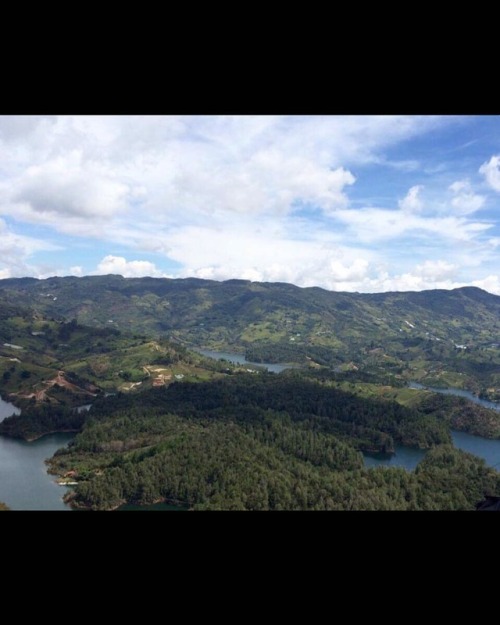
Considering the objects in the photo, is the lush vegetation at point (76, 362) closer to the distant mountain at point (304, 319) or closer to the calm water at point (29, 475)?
the calm water at point (29, 475)

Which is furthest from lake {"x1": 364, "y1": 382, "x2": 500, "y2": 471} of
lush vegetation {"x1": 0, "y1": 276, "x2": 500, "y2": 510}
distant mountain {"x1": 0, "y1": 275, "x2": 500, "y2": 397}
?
distant mountain {"x1": 0, "y1": 275, "x2": 500, "y2": 397}

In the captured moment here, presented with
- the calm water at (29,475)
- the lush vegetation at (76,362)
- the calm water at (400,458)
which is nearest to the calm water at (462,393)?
the calm water at (400,458)

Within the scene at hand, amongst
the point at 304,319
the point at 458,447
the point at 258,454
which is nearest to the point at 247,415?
the point at 258,454

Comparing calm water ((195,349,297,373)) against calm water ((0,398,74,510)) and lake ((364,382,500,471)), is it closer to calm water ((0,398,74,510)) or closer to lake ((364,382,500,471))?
lake ((364,382,500,471))

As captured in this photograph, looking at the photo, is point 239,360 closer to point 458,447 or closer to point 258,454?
point 458,447
